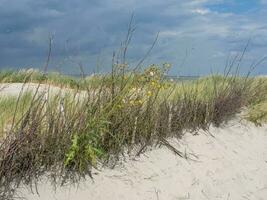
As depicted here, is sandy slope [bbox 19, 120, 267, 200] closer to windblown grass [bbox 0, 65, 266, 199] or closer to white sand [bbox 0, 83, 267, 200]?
white sand [bbox 0, 83, 267, 200]

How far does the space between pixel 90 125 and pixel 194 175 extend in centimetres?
209

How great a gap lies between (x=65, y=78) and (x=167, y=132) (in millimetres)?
5908

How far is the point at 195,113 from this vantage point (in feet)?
30.2

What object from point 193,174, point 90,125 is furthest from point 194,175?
point 90,125

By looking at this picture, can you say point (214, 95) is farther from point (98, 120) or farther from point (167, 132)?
point (98, 120)

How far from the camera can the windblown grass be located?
6082 mm

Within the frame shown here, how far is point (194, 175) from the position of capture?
800cm

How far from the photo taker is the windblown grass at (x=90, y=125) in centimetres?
608

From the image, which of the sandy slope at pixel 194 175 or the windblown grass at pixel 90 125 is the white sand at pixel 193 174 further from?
the windblown grass at pixel 90 125

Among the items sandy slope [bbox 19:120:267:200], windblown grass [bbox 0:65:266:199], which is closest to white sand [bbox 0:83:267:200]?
sandy slope [bbox 19:120:267:200]

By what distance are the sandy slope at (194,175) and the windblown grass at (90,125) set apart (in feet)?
0.63

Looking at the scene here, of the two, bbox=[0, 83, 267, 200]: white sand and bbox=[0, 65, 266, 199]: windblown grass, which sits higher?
bbox=[0, 65, 266, 199]: windblown grass

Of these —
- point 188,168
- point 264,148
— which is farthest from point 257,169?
point 188,168

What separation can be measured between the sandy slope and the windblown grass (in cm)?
19
